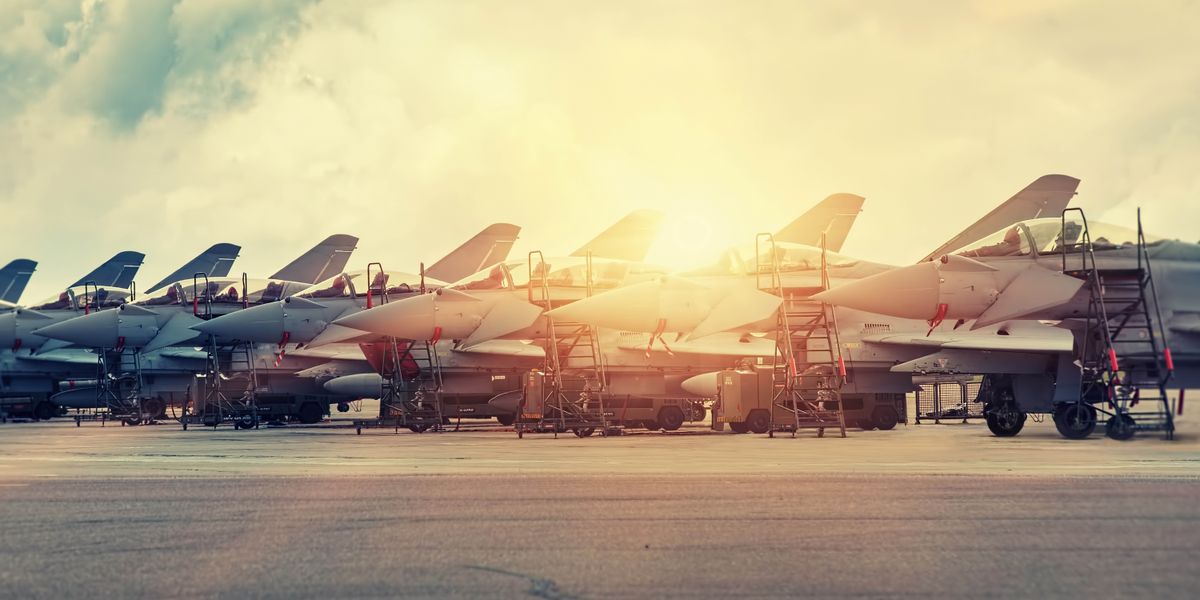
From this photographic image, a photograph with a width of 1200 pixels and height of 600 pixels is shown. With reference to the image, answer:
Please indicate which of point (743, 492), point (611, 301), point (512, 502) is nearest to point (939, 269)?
point (611, 301)

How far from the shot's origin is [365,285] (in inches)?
993

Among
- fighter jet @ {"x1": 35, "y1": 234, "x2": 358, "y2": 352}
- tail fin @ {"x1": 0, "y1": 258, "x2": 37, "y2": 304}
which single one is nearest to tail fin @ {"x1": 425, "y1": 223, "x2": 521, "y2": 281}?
fighter jet @ {"x1": 35, "y1": 234, "x2": 358, "y2": 352}

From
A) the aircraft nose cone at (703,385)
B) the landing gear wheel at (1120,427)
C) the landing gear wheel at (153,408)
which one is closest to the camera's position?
the landing gear wheel at (1120,427)

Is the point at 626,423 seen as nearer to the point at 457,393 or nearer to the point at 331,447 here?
the point at 457,393

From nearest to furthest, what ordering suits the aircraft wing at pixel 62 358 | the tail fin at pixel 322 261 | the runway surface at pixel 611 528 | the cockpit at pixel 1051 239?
the runway surface at pixel 611 528, the cockpit at pixel 1051 239, the aircraft wing at pixel 62 358, the tail fin at pixel 322 261

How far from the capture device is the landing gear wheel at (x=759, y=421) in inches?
824

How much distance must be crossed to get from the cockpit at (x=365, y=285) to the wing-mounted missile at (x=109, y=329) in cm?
475

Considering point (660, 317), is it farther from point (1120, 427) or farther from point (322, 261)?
point (322, 261)

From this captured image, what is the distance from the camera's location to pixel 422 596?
15.6 ft

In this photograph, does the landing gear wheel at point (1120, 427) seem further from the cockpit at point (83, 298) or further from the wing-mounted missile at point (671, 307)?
the cockpit at point (83, 298)

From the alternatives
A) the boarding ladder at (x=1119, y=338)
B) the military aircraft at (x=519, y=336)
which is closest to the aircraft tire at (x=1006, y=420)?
the boarding ladder at (x=1119, y=338)

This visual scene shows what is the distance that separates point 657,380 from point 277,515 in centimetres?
1511

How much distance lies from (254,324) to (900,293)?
1506 centimetres

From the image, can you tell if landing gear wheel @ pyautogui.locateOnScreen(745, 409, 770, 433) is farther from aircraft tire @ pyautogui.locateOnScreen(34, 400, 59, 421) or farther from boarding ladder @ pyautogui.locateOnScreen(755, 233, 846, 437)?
aircraft tire @ pyautogui.locateOnScreen(34, 400, 59, 421)
